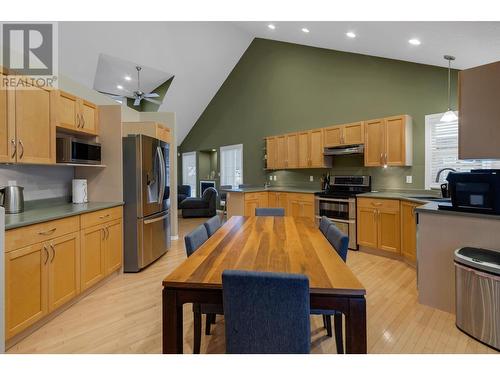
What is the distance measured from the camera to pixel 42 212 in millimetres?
2434

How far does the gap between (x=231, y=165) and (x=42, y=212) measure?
5596 millimetres

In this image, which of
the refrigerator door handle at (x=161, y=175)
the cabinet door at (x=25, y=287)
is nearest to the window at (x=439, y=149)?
the refrigerator door handle at (x=161, y=175)

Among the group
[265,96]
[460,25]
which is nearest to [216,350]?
[460,25]

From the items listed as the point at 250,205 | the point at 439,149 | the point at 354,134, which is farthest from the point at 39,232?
the point at 439,149

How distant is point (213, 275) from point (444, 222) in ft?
7.19

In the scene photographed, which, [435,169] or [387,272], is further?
[435,169]

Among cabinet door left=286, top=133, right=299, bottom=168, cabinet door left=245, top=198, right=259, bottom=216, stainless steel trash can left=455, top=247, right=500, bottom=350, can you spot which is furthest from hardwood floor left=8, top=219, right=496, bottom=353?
cabinet door left=286, top=133, right=299, bottom=168

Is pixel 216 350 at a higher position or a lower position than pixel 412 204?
lower

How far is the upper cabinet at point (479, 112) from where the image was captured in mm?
2086

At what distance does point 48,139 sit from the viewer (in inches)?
100

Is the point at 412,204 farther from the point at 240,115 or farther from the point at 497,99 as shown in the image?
the point at 240,115

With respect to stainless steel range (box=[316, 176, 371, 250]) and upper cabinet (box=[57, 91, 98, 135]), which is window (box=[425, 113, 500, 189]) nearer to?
stainless steel range (box=[316, 176, 371, 250])

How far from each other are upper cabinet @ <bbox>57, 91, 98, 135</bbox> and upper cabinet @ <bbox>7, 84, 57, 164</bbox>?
0.37 feet

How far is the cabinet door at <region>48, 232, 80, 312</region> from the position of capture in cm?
223
